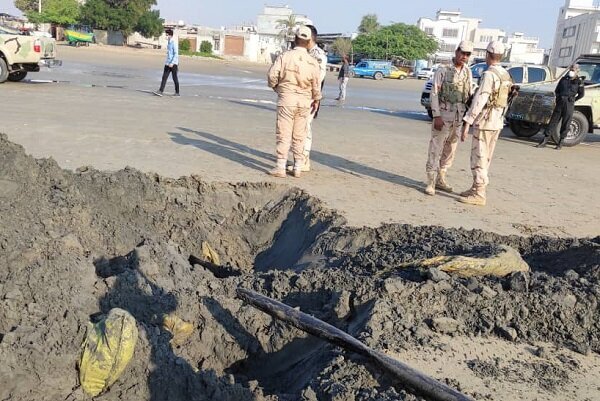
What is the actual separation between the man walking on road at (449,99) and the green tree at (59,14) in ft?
212

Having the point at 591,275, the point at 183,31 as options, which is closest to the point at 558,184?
the point at 591,275

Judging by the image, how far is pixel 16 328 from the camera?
302 cm

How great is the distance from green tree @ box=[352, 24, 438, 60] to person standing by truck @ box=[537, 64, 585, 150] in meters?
64.6

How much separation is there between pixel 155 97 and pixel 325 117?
4699 millimetres

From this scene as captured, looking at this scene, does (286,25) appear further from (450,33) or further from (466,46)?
(466,46)

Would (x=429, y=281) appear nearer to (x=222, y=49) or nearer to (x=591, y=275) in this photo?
(x=591, y=275)

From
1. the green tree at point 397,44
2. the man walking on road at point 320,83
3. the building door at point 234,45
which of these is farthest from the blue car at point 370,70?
the man walking on road at point 320,83

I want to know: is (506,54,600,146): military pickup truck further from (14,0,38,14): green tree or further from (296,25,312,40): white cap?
(14,0,38,14): green tree

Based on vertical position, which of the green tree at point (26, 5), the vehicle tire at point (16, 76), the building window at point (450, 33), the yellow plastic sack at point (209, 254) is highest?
the building window at point (450, 33)

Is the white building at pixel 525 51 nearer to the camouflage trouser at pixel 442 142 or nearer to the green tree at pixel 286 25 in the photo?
the green tree at pixel 286 25

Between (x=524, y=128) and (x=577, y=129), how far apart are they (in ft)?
4.17

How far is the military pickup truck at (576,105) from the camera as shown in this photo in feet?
41.1

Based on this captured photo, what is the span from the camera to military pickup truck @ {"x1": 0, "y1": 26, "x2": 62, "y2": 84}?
15.3 m

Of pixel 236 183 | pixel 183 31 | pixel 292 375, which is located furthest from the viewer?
pixel 183 31
